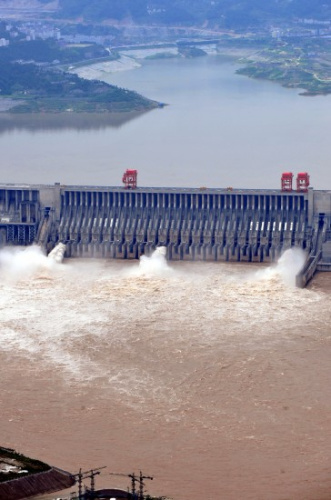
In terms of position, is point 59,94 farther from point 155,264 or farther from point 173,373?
point 173,373

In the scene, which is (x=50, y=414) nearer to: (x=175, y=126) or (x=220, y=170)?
(x=220, y=170)

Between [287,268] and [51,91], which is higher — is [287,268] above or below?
below

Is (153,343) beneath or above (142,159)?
beneath

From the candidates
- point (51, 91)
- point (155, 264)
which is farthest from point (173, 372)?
point (51, 91)

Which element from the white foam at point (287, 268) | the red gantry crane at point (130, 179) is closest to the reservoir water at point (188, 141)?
the red gantry crane at point (130, 179)

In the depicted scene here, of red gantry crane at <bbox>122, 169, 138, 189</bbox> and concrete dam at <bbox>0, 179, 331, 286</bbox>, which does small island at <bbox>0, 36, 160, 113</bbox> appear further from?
concrete dam at <bbox>0, 179, 331, 286</bbox>

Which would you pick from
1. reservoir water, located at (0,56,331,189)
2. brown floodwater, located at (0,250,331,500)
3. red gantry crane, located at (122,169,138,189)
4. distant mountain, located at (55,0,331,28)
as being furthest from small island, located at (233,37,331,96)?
brown floodwater, located at (0,250,331,500)

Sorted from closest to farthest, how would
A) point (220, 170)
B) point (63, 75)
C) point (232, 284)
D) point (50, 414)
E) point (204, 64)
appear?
point (50, 414), point (232, 284), point (220, 170), point (63, 75), point (204, 64)

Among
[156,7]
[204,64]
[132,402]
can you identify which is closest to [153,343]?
[132,402]
